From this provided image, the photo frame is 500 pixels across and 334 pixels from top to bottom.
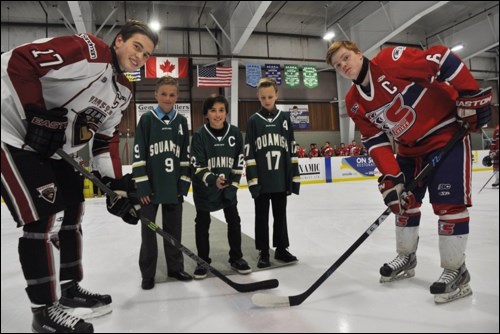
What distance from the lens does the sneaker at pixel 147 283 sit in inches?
54.4

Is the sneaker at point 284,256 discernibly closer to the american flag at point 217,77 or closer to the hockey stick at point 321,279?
the hockey stick at point 321,279

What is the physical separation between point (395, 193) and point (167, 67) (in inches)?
281

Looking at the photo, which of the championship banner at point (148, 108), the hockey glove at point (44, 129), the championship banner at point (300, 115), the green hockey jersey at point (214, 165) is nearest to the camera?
the hockey glove at point (44, 129)

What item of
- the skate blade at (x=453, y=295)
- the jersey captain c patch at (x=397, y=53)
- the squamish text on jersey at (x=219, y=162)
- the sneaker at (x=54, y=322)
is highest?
the jersey captain c patch at (x=397, y=53)

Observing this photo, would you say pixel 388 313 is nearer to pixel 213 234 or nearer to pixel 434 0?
pixel 213 234

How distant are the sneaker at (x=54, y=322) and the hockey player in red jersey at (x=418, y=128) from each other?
109cm

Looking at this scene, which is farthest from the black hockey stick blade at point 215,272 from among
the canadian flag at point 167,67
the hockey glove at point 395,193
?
the canadian flag at point 167,67

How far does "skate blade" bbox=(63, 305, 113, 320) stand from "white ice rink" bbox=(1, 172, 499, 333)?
33 mm

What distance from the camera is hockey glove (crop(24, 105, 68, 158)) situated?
886mm

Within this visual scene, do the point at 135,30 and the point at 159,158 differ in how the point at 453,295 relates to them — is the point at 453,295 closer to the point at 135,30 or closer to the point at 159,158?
the point at 159,158

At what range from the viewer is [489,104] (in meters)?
1.19

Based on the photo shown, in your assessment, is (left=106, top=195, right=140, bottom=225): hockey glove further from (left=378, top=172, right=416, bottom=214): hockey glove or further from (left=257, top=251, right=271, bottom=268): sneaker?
(left=378, top=172, right=416, bottom=214): hockey glove

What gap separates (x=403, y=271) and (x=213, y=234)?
1.36 metres

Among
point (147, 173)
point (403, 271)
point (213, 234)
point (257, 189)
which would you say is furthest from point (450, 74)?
point (213, 234)
